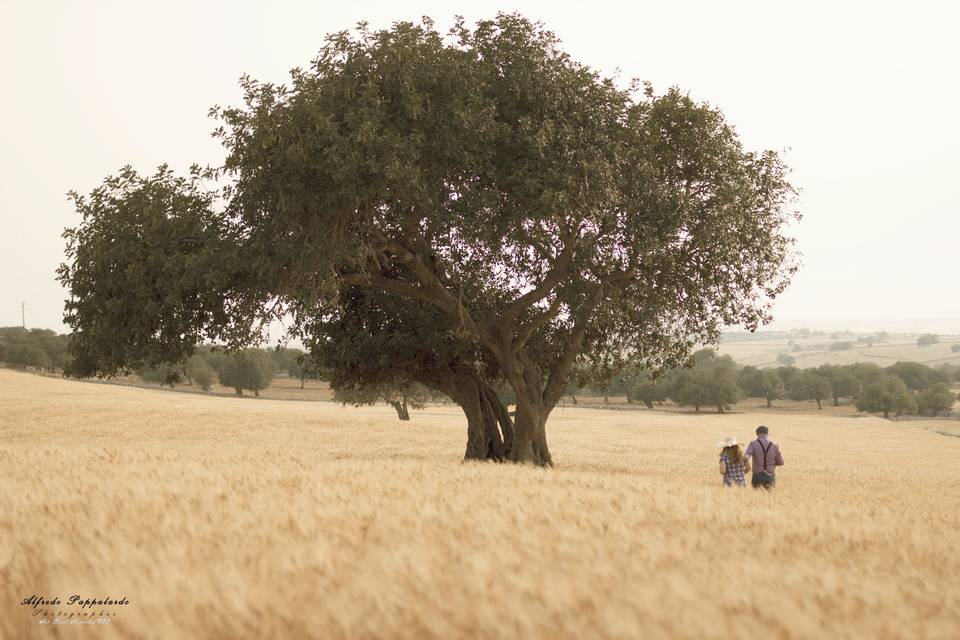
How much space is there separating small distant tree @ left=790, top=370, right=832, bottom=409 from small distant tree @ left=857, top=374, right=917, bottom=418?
7763 mm

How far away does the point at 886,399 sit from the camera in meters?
132

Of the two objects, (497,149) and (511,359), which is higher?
(497,149)

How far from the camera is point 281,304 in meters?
22.7

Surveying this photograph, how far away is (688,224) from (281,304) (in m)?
11.3

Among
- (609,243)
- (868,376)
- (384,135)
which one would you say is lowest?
(868,376)

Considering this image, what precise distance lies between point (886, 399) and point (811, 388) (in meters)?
14.7

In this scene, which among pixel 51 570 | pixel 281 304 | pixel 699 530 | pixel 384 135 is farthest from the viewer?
pixel 281 304

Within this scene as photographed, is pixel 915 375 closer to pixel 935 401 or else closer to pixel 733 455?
pixel 935 401

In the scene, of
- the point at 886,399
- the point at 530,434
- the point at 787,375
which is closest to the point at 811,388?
the point at 787,375

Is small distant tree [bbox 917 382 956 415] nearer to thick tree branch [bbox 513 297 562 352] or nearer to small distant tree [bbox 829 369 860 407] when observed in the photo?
small distant tree [bbox 829 369 860 407]

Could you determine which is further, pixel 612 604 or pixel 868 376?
pixel 868 376

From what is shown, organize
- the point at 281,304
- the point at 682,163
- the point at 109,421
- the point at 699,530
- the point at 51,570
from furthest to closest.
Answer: the point at 109,421 → the point at 682,163 → the point at 281,304 → the point at 699,530 → the point at 51,570

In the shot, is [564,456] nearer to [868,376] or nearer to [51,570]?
[51,570]

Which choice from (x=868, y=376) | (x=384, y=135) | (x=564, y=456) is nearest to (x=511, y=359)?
(x=384, y=135)
